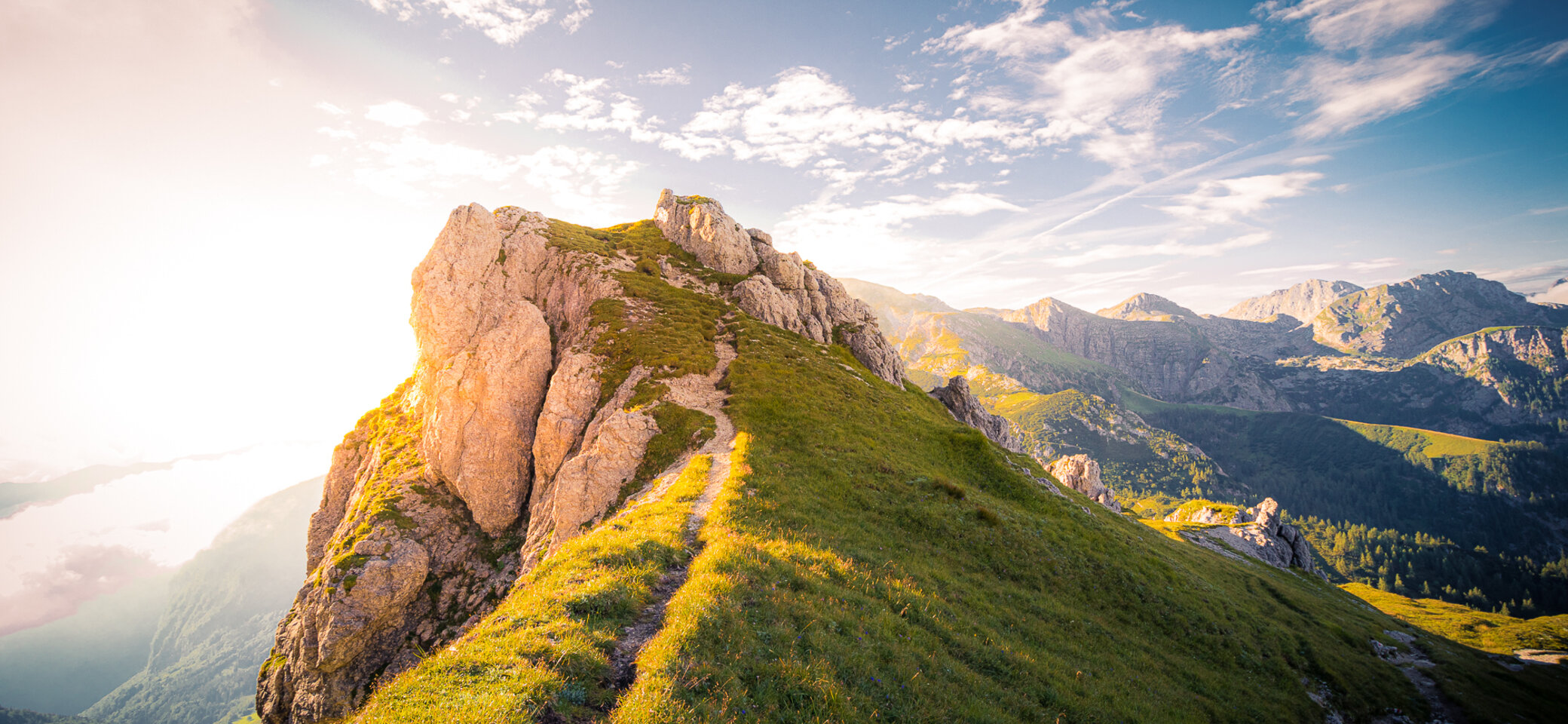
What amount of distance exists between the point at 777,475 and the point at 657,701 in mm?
16612

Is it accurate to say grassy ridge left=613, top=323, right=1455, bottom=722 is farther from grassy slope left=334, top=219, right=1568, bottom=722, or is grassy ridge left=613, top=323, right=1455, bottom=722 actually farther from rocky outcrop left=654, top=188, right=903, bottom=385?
rocky outcrop left=654, top=188, right=903, bottom=385

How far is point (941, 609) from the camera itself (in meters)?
16.9

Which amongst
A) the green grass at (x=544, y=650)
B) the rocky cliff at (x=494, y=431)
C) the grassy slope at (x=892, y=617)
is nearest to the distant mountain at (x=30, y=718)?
the rocky cliff at (x=494, y=431)

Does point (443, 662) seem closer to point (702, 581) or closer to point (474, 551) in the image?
point (702, 581)

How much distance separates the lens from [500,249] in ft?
181

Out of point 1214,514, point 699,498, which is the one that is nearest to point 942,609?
point 699,498

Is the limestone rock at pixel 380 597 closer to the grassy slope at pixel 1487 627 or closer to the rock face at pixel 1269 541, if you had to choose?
the grassy slope at pixel 1487 627

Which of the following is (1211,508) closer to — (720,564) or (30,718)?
(720,564)

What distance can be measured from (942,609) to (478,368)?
41.0 metres

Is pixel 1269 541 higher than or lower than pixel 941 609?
lower

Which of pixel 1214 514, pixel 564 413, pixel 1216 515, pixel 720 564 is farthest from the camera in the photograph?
pixel 1214 514

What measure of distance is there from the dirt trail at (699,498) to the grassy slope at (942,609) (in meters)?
0.82

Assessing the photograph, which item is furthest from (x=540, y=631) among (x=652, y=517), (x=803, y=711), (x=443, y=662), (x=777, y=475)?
(x=777, y=475)

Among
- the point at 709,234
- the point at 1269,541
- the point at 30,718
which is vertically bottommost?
the point at 30,718
